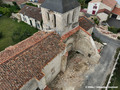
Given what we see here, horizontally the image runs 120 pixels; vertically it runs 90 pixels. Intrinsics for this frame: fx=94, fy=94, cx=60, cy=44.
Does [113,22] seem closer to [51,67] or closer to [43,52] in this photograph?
[51,67]

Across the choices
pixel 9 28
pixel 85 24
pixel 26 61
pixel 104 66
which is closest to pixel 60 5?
pixel 26 61

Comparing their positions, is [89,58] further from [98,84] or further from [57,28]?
[57,28]

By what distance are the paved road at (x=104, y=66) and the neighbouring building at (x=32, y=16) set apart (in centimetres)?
2254

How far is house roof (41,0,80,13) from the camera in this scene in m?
14.7

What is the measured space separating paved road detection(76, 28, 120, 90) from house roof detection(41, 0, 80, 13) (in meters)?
14.7

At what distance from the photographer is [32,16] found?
33.7 meters

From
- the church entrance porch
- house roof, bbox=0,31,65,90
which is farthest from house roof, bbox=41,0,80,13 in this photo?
the church entrance porch

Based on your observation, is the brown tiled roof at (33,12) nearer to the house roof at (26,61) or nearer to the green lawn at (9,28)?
the green lawn at (9,28)

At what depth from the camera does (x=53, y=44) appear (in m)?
16.0

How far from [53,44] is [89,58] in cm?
1147

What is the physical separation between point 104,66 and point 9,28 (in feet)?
111

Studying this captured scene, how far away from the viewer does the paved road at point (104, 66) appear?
19.5m

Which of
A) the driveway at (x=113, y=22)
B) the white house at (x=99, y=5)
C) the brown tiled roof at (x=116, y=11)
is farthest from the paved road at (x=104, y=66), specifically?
the brown tiled roof at (x=116, y=11)

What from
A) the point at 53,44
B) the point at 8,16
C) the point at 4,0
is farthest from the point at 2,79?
the point at 4,0
